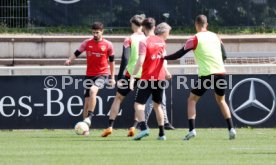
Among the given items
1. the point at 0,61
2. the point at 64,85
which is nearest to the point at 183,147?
the point at 64,85

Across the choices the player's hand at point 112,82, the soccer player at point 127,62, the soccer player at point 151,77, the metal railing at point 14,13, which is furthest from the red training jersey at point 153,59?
the metal railing at point 14,13

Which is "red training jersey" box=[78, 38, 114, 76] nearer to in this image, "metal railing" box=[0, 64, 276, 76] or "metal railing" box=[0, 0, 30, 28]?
"metal railing" box=[0, 64, 276, 76]

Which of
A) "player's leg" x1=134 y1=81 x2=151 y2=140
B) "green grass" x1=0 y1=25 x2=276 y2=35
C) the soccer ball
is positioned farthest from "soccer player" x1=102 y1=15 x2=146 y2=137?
"green grass" x1=0 y1=25 x2=276 y2=35

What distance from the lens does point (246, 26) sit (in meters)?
28.6

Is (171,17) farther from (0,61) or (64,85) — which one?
(64,85)

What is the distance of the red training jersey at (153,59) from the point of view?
1719 cm

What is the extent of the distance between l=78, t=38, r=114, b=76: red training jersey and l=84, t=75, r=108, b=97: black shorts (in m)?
0.08

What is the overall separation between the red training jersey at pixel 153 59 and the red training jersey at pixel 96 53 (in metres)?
2.37

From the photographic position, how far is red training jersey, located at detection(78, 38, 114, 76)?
1948cm

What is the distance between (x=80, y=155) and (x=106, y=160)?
0.86 meters

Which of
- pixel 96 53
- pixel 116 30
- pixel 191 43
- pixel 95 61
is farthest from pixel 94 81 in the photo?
pixel 116 30

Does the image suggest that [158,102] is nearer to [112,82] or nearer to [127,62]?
[127,62]

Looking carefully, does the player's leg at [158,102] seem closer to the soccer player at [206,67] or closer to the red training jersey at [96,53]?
the soccer player at [206,67]

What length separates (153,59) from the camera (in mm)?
17234
